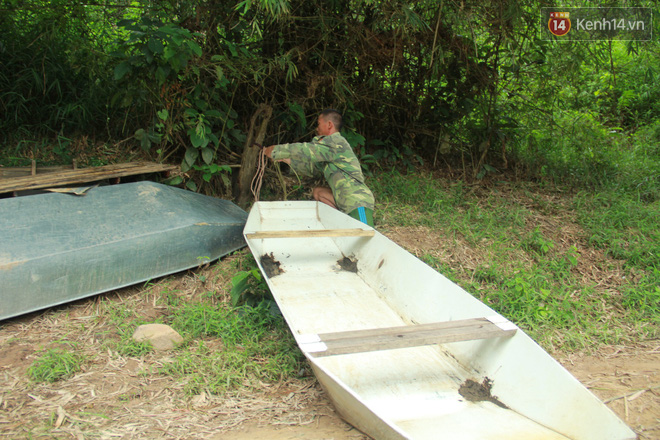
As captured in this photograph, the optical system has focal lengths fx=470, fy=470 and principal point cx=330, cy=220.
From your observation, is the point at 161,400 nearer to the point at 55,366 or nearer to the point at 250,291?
the point at 55,366

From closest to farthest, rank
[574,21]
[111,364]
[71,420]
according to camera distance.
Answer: [71,420] < [111,364] < [574,21]

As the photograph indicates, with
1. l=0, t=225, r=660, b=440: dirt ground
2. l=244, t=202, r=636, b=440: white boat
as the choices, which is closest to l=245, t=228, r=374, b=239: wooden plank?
l=244, t=202, r=636, b=440: white boat

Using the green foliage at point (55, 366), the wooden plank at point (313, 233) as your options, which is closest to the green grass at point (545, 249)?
the wooden plank at point (313, 233)

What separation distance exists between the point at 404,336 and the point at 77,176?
316 cm

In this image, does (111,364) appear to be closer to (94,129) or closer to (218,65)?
(218,65)

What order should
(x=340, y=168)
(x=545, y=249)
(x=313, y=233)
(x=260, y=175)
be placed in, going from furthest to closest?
(x=260, y=175)
(x=340, y=168)
(x=545, y=249)
(x=313, y=233)

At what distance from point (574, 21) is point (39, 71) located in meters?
5.76

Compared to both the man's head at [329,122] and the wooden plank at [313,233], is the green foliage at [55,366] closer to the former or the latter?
the wooden plank at [313,233]

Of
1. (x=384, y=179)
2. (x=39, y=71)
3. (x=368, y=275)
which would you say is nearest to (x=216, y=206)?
(x=368, y=275)

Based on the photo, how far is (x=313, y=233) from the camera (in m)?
3.64

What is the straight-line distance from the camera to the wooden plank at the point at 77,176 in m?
3.70

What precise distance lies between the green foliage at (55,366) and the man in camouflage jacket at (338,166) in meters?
2.24

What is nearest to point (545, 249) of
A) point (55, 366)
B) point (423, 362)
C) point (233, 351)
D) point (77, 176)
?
point (423, 362)

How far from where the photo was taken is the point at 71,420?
7.26ft
